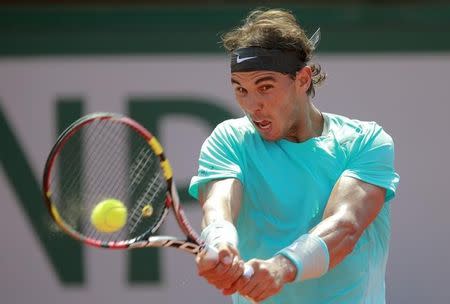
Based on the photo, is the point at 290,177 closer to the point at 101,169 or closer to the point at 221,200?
the point at 221,200

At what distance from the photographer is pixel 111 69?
611 cm

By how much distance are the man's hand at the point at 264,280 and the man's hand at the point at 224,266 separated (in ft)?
0.09

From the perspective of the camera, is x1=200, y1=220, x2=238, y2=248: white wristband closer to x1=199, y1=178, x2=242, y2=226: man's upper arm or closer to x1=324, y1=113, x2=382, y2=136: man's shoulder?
x1=199, y1=178, x2=242, y2=226: man's upper arm

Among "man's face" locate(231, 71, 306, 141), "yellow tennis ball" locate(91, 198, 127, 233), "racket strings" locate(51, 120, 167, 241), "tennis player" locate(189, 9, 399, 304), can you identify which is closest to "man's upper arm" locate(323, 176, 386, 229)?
"tennis player" locate(189, 9, 399, 304)

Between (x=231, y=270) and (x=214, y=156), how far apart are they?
0.51 meters

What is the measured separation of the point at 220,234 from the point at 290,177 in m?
0.41

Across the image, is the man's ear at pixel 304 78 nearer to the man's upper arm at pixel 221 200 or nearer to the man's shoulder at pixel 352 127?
the man's shoulder at pixel 352 127

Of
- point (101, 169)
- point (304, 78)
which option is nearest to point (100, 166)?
point (101, 169)

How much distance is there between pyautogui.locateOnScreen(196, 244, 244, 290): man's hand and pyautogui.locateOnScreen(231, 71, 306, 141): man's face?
532mm

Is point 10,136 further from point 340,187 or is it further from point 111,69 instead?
point 340,187

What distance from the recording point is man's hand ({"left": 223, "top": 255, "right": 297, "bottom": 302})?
301 centimetres

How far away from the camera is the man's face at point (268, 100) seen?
11.0 feet

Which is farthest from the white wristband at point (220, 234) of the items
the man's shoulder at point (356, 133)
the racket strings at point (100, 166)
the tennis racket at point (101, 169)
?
the racket strings at point (100, 166)

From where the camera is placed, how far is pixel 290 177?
3373 mm
